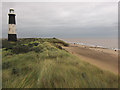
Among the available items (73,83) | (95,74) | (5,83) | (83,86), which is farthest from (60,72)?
(5,83)

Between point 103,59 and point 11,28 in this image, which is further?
point 11,28

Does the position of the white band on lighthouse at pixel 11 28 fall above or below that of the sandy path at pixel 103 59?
above

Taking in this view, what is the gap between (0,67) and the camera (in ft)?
16.0

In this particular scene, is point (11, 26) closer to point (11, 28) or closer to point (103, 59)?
point (11, 28)

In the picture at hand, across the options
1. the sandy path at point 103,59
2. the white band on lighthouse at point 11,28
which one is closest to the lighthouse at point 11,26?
the white band on lighthouse at point 11,28

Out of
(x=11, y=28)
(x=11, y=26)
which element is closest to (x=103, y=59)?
(x=11, y=28)

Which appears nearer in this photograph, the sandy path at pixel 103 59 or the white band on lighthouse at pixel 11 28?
the sandy path at pixel 103 59

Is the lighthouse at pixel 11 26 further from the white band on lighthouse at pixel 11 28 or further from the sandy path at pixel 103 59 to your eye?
the sandy path at pixel 103 59

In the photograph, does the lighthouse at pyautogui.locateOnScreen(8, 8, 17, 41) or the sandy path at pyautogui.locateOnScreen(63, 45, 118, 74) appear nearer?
the sandy path at pyautogui.locateOnScreen(63, 45, 118, 74)

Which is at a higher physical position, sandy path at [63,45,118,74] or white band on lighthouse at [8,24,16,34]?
white band on lighthouse at [8,24,16,34]

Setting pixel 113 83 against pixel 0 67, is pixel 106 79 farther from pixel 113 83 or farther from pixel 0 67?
pixel 0 67

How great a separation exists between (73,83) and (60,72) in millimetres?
847

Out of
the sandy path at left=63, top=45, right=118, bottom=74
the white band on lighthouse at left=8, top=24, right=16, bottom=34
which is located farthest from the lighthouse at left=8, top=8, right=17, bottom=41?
the sandy path at left=63, top=45, right=118, bottom=74

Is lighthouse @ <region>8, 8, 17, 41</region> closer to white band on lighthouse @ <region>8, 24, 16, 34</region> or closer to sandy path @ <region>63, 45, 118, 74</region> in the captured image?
white band on lighthouse @ <region>8, 24, 16, 34</region>
